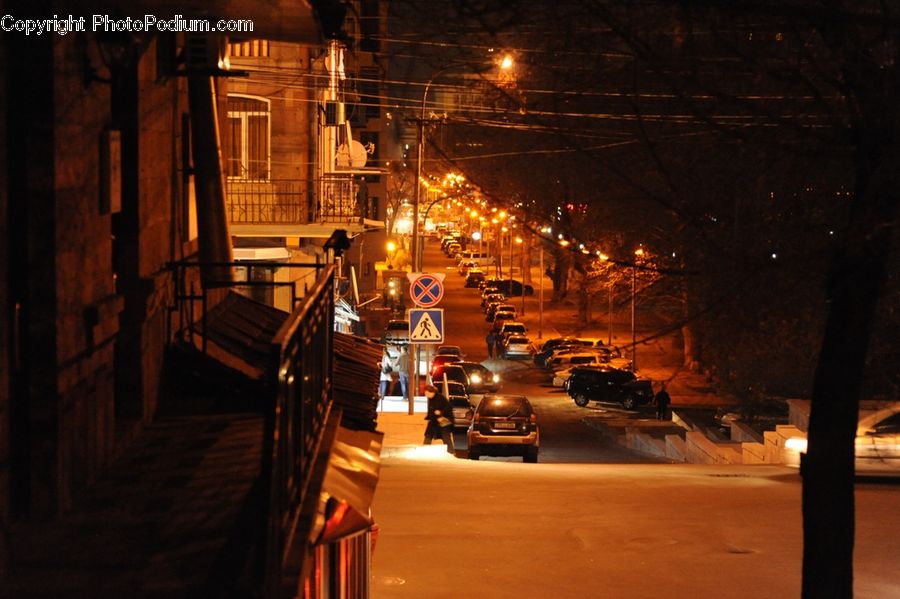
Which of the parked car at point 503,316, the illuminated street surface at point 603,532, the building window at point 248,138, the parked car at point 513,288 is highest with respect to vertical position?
the building window at point 248,138

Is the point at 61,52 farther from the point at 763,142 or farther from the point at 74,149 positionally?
the point at 763,142

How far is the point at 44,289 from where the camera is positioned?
5090 millimetres

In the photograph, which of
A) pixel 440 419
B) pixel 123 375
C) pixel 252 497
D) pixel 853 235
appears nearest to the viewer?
pixel 252 497

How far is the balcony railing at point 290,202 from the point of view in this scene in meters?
22.7

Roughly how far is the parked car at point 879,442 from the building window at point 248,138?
37.4 ft

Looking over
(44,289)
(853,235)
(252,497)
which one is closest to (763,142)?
(853,235)

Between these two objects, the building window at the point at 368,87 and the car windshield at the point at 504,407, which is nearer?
the car windshield at the point at 504,407

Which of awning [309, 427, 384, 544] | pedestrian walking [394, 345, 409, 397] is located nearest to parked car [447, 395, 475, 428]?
pedestrian walking [394, 345, 409, 397]

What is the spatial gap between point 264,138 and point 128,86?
16895 millimetres

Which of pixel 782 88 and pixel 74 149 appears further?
pixel 782 88

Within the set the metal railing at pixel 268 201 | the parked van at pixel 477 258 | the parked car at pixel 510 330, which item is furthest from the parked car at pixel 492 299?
the metal railing at pixel 268 201

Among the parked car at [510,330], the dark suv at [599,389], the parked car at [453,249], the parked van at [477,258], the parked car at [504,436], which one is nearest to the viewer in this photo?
the parked car at [504,436]

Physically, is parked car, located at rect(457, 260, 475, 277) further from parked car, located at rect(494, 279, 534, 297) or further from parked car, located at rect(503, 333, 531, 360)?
parked car, located at rect(503, 333, 531, 360)

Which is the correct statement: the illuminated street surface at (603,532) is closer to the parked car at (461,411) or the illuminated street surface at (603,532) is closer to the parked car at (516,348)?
the parked car at (461,411)
